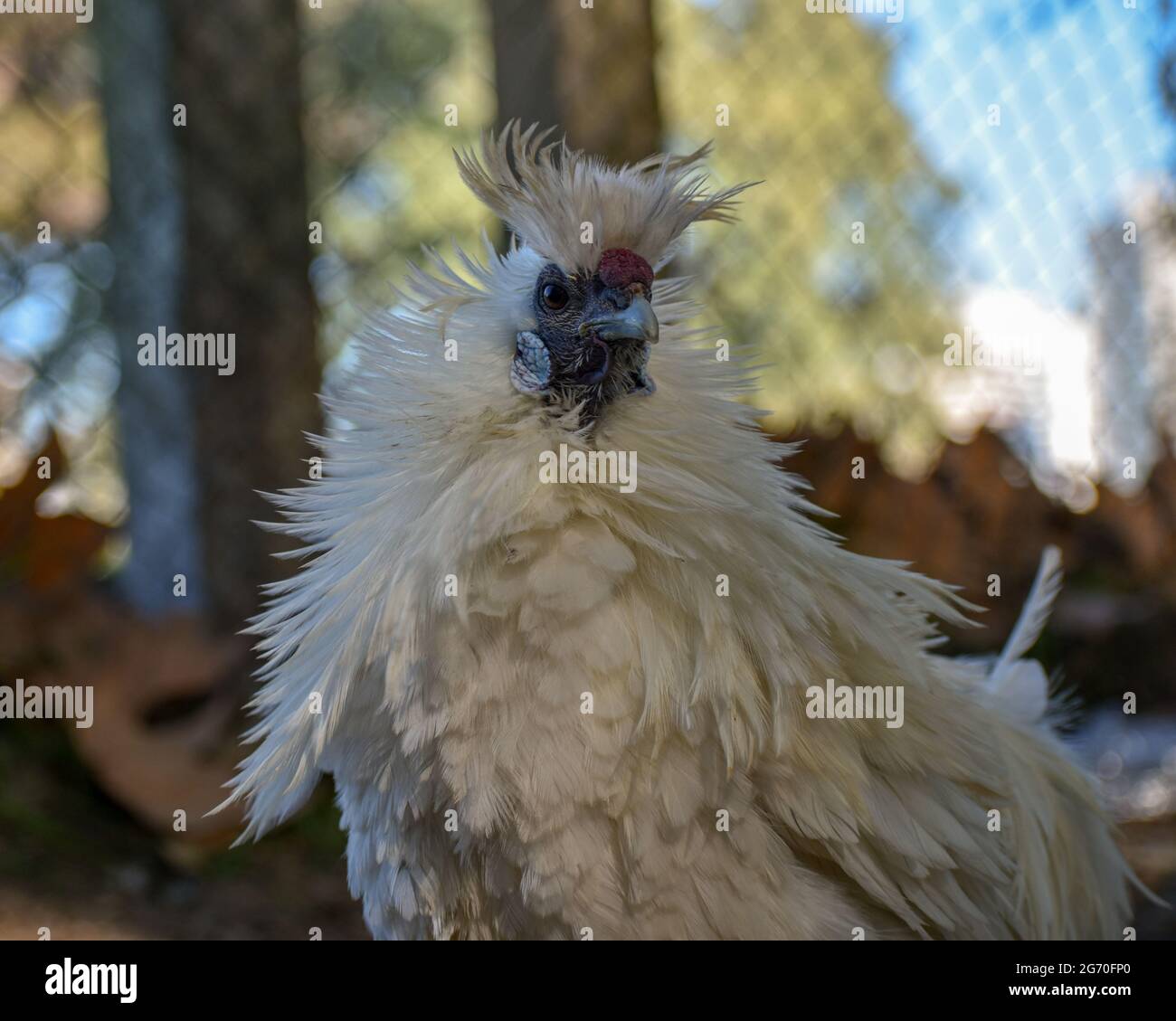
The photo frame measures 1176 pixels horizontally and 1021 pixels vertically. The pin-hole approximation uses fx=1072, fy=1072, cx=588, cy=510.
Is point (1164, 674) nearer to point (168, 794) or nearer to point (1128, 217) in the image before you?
point (1128, 217)

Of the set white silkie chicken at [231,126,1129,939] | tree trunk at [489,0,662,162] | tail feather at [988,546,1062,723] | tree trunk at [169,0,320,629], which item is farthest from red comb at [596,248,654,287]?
tree trunk at [169,0,320,629]

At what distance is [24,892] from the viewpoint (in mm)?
3578

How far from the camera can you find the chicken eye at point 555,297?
6.44 feet

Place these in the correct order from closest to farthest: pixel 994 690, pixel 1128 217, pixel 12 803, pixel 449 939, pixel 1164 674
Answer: pixel 449 939 < pixel 994 690 < pixel 12 803 < pixel 1164 674 < pixel 1128 217

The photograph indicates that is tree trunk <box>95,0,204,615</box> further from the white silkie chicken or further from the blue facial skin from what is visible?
the blue facial skin

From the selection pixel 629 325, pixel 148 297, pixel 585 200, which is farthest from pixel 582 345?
pixel 148 297

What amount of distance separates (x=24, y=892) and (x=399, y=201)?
17.4 ft

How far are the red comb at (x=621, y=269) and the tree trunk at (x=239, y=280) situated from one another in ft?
8.73

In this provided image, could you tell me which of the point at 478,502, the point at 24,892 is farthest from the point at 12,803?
the point at 478,502

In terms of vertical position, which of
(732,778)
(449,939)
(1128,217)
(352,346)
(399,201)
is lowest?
(449,939)

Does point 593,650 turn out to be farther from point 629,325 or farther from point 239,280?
point 239,280

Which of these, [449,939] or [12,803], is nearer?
[449,939]

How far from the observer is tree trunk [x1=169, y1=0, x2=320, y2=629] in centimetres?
426

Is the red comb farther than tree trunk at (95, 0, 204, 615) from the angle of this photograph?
No
